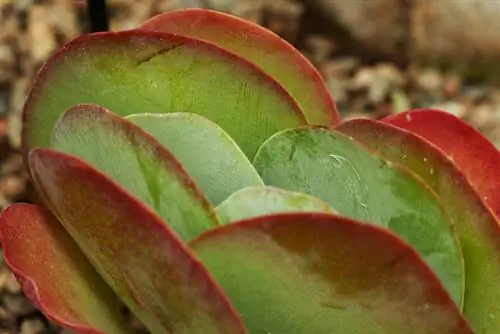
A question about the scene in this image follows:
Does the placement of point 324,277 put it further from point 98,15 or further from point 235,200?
point 98,15

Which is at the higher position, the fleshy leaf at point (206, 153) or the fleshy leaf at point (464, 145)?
the fleshy leaf at point (206, 153)

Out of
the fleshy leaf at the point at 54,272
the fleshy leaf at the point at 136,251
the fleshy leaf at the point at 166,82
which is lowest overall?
the fleshy leaf at the point at 54,272

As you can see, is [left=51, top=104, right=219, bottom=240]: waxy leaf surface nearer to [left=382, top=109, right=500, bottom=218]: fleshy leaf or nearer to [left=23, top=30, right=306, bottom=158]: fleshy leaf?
[left=23, top=30, right=306, bottom=158]: fleshy leaf

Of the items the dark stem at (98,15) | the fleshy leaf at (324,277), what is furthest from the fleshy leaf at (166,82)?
the dark stem at (98,15)

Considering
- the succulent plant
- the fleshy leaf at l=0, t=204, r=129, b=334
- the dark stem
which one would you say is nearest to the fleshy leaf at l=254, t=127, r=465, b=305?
the succulent plant

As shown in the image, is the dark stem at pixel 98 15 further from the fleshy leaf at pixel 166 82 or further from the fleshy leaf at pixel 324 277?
the fleshy leaf at pixel 324 277

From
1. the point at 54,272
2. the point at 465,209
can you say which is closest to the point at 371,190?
the point at 465,209

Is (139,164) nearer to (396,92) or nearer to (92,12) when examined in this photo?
(92,12)
